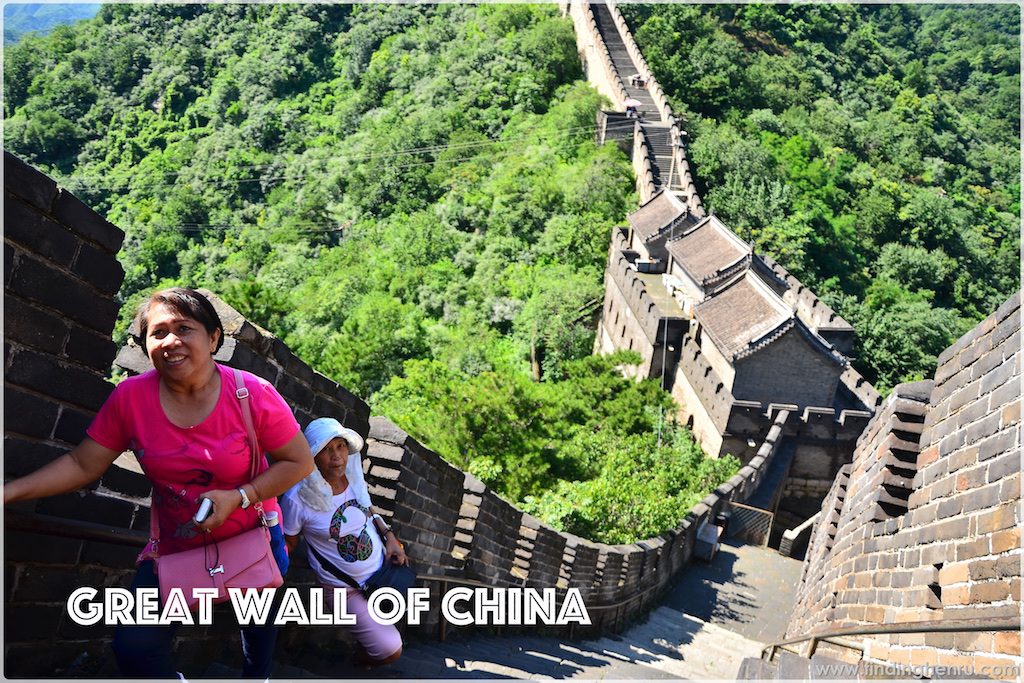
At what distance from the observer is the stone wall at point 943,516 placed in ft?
14.1

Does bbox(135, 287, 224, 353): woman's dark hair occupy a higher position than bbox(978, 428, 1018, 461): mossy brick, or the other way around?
bbox(978, 428, 1018, 461): mossy brick

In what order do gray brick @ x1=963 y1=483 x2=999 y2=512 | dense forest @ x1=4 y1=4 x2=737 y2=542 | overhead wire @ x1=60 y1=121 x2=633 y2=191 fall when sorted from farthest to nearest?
overhead wire @ x1=60 y1=121 x2=633 y2=191, dense forest @ x1=4 y1=4 x2=737 y2=542, gray brick @ x1=963 y1=483 x2=999 y2=512

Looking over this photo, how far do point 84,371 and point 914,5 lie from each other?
102 metres

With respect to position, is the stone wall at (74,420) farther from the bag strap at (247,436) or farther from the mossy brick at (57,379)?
the bag strap at (247,436)

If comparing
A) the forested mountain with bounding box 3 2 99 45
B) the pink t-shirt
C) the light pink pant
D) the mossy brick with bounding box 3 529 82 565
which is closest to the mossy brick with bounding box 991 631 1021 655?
the light pink pant

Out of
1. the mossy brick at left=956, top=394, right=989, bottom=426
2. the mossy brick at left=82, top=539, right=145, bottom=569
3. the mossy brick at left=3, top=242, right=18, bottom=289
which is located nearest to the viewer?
the mossy brick at left=3, top=242, right=18, bottom=289

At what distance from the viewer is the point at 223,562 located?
3.42 meters

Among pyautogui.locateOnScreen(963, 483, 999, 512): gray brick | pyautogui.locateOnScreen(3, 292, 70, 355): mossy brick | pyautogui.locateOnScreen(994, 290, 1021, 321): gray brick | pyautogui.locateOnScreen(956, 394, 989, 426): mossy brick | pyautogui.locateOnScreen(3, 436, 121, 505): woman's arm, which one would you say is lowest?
pyautogui.locateOnScreen(3, 436, 121, 505): woman's arm

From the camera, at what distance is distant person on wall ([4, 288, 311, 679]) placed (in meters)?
3.25

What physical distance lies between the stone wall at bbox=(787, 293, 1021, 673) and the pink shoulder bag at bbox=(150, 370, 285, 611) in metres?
3.25

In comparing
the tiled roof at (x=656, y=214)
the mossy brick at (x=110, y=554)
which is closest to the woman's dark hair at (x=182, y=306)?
the mossy brick at (x=110, y=554)

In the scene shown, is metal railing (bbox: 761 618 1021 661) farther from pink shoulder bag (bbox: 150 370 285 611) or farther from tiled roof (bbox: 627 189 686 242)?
tiled roof (bbox: 627 189 686 242)

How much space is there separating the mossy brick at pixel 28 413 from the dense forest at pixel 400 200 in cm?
953

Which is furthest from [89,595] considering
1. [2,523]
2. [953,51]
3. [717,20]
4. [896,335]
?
[953,51]
